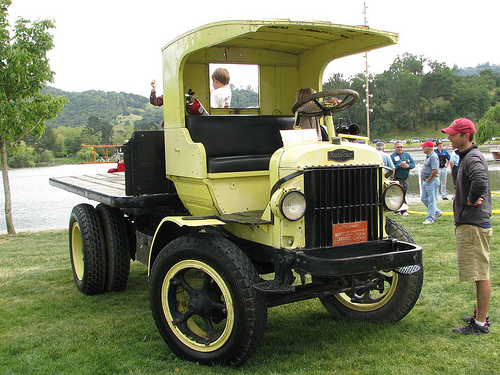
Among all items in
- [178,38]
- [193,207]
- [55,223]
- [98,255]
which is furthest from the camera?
[55,223]

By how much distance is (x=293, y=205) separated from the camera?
4176 millimetres

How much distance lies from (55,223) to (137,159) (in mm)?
12672

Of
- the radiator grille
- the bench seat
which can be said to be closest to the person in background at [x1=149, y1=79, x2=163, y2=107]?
the bench seat

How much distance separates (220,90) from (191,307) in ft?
8.50

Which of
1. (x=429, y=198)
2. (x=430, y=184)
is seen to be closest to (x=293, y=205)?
(x=429, y=198)

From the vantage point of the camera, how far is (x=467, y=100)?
63250 mm

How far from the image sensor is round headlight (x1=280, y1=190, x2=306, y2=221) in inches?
163

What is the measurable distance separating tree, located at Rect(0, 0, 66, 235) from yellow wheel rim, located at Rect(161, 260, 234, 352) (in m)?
9.65

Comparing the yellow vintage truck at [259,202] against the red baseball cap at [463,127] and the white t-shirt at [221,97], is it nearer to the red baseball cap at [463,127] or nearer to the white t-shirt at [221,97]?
the white t-shirt at [221,97]

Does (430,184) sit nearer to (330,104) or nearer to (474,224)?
(474,224)

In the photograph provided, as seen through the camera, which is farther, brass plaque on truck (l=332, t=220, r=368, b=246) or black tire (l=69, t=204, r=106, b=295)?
black tire (l=69, t=204, r=106, b=295)

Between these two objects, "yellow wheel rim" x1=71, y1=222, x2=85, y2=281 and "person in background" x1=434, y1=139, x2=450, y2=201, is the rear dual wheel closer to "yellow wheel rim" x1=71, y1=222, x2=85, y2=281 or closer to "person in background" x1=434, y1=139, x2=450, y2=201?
"yellow wheel rim" x1=71, y1=222, x2=85, y2=281

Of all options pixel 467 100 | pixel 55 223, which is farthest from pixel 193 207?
pixel 467 100

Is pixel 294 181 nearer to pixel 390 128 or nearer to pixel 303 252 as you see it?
pixel 303 252
